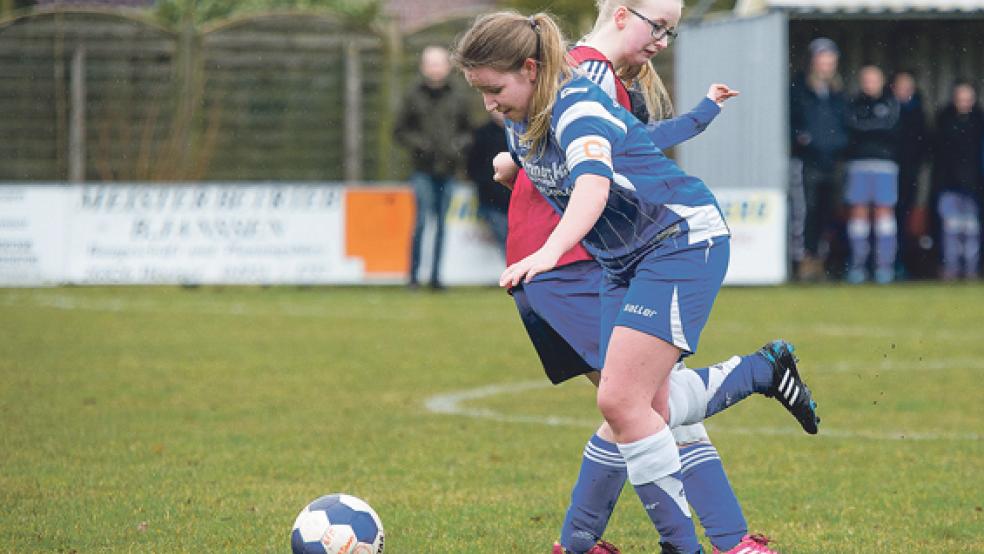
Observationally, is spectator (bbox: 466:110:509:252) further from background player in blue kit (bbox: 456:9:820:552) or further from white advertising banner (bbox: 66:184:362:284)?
background player in blue kit (bbox: 456:9:820:552)

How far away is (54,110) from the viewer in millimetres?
19000

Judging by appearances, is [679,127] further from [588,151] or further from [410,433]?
[410,433]

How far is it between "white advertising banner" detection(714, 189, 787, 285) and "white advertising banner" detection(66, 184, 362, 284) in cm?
390

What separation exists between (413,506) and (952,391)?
13.9 feet

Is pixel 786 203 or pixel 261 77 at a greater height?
pixel 261 77

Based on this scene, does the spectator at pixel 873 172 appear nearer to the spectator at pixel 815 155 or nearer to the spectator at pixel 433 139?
the spectator at pixel 815 155

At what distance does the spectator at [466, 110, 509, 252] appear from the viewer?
54.0 ft

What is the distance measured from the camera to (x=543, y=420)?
8070 millimetres

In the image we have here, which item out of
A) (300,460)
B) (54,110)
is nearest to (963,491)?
(300,460)

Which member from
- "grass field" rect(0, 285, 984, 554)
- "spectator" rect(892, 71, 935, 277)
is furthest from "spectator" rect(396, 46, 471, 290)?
"spectator" rect(892, 71, 935, 277)

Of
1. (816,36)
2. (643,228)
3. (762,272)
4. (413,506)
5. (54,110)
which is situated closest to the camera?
(643,228)

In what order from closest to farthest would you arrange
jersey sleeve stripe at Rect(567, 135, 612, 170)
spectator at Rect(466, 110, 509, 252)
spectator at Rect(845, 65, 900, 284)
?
jersey sleeve stripe at Rect(567, 135, 612, 170) → spectator at Rect(466, 110, 509, 252) → spectator at Rect(845, 65, 900, 284)

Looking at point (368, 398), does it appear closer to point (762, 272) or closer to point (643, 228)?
point (643, 228)

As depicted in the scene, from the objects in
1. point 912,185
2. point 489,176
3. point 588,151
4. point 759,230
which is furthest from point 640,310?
point 912,185
